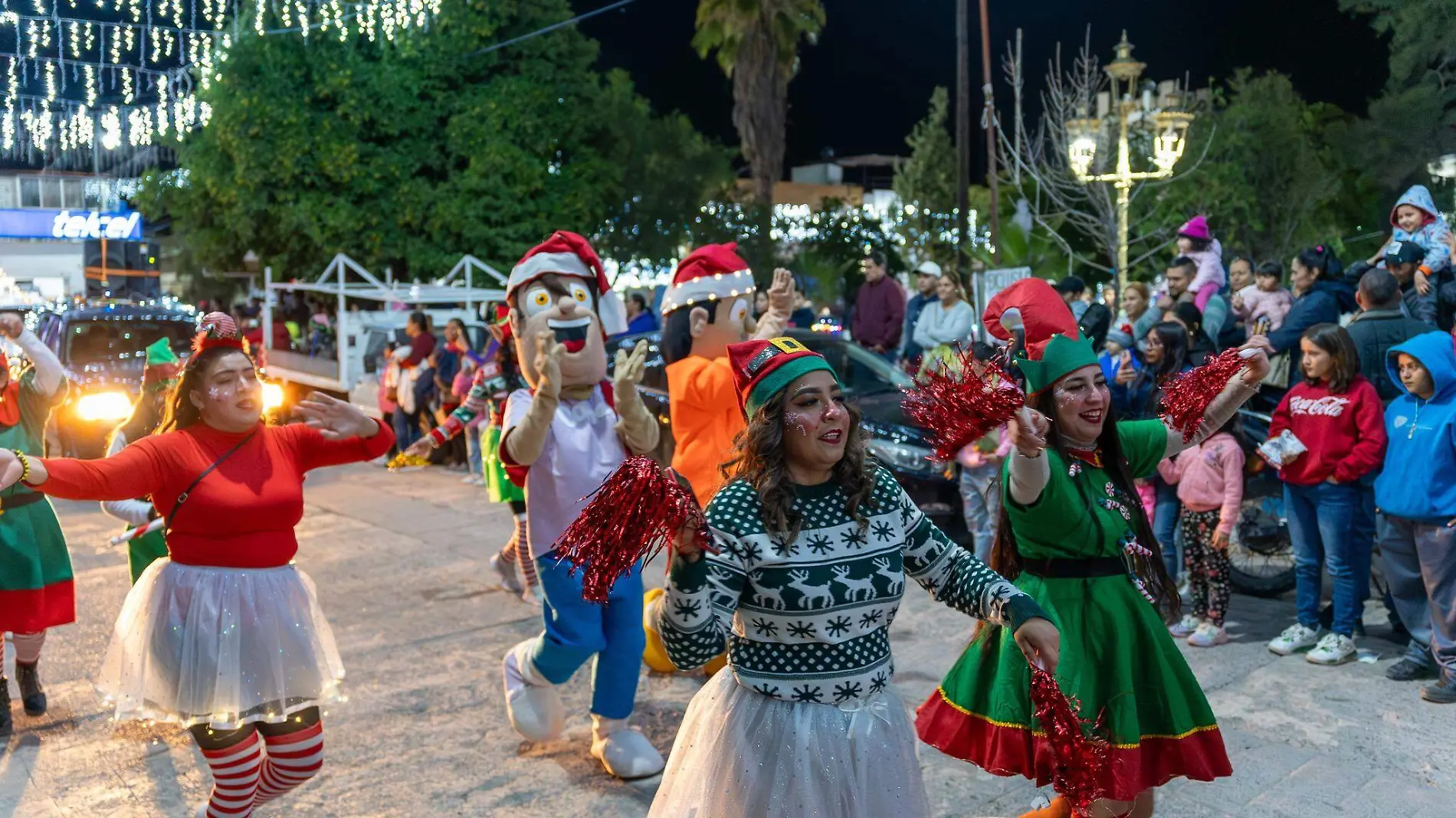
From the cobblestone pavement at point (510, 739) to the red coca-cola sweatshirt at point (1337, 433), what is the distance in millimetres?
965

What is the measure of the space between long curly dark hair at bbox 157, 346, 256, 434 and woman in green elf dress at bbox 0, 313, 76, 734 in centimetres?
176

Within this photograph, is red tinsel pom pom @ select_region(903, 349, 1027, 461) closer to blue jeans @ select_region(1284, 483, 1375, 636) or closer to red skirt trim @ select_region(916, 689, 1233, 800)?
red skirt trim @ select_region(916, 689, 1233, 800)

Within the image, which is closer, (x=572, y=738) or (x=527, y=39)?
(x=572, y=738)

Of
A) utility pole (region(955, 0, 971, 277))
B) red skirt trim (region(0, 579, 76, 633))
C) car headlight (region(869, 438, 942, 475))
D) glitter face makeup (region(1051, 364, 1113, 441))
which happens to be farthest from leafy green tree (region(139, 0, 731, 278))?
glitter face makeup (region(1051, 364, 1113, 441))

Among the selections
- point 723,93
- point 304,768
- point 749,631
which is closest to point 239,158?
point 304,768

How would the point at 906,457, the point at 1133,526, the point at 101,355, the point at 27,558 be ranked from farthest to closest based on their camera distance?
1. the point at 101,355
2. the point at 906,457
3. the point at 27,558
4. the point at 1133,526

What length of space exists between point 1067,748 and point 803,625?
0.68m

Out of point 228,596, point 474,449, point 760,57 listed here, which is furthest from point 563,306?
point 760,57

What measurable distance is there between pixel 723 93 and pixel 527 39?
33.6 meters

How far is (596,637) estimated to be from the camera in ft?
15.6

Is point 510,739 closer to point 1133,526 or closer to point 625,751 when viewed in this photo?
point 625,751

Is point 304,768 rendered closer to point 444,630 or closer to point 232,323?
point 232,323

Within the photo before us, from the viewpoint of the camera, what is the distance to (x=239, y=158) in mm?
21625

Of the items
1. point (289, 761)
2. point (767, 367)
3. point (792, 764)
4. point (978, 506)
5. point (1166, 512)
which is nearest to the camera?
point (792, 764)
